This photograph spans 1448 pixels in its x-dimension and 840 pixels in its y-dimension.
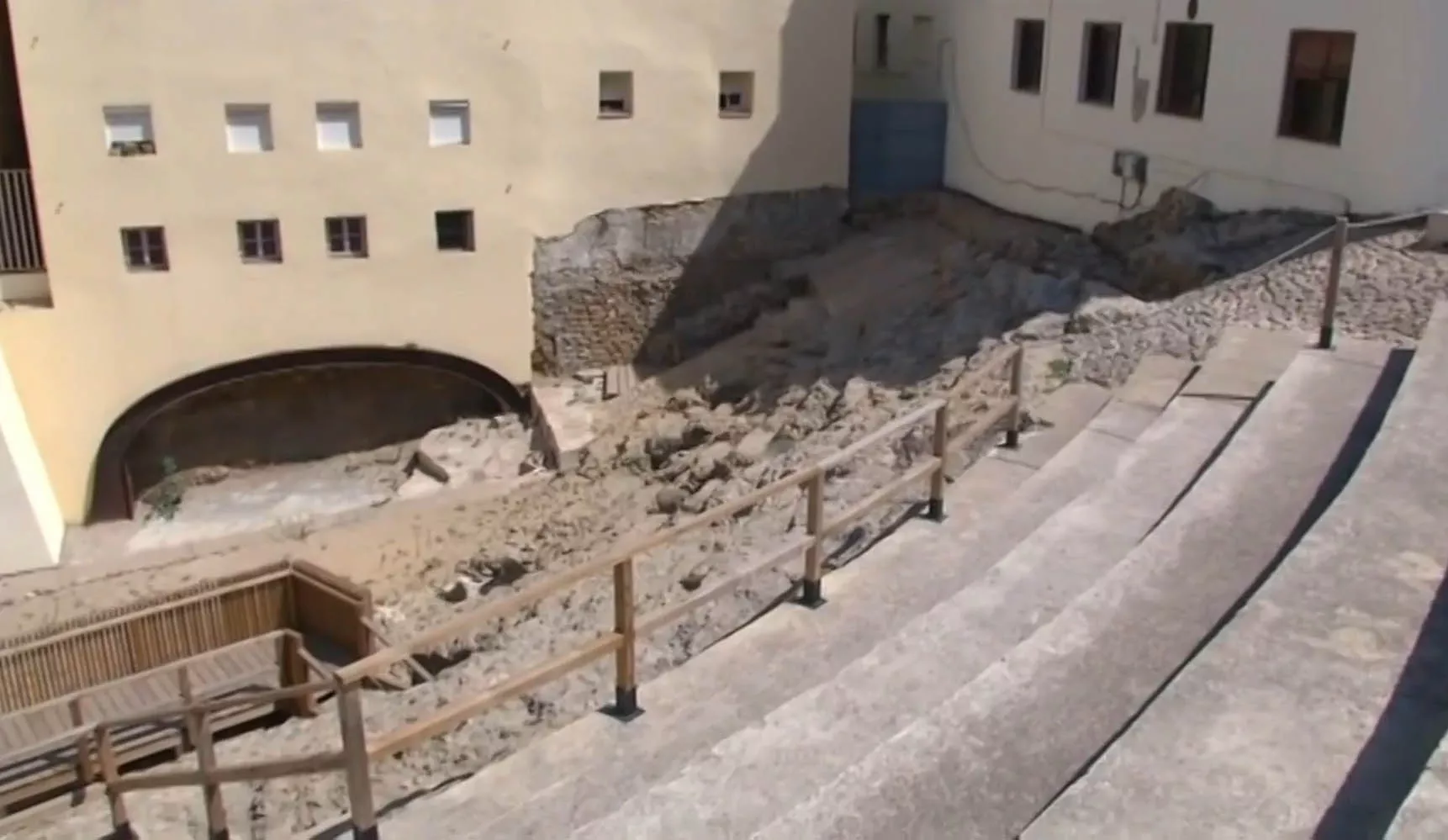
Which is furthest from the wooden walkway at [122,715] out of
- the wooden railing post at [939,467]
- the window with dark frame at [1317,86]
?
the window with dark frame at [1317,86]

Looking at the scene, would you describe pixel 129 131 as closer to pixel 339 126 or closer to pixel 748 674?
pixel 339 126

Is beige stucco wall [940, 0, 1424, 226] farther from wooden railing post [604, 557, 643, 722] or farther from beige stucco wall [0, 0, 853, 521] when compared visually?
wooden railing post [604, 557, 643, 722]

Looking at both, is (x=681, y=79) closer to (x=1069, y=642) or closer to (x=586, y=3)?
(x=586, y=3)

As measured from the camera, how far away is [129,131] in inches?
576

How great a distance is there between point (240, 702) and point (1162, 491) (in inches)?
206

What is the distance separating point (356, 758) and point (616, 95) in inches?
560

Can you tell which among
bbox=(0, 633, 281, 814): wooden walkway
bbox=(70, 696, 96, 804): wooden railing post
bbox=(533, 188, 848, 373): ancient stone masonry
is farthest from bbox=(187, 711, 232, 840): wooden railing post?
bbox=(533, 188, 848, 373): ancient stone masonry

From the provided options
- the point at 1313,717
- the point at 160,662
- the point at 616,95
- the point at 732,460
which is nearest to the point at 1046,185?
the point at 616,95

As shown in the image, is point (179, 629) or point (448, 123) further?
point (448, 123)

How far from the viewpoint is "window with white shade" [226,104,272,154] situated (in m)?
15.1

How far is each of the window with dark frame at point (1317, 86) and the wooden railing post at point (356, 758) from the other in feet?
38.3

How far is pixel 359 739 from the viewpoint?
15.1ft

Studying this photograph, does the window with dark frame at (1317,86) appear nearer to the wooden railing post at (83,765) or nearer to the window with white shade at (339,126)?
the window with white shade at (339,126)

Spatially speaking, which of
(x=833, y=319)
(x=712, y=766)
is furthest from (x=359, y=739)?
(x=833, y=319)
